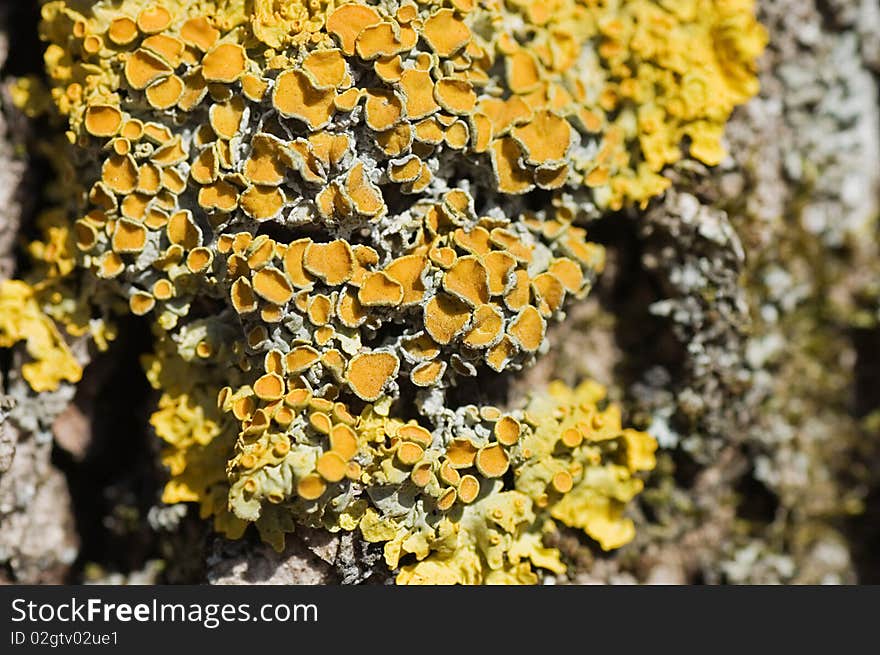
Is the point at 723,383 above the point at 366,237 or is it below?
below

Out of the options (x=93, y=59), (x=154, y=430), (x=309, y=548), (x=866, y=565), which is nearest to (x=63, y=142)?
(x=93, y=59)

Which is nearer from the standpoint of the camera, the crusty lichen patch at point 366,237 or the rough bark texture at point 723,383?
the crusty lichen patch at point 366,237

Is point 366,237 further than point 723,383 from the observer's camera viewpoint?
No

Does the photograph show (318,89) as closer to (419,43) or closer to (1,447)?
(419,43)

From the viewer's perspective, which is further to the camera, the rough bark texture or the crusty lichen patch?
the rough bark texture
